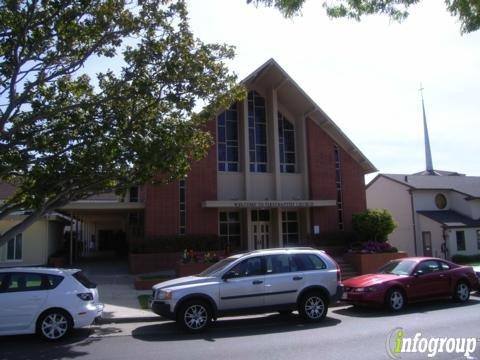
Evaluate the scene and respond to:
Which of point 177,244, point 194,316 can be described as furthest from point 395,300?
point 177,244

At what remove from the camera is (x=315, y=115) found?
1053 inches

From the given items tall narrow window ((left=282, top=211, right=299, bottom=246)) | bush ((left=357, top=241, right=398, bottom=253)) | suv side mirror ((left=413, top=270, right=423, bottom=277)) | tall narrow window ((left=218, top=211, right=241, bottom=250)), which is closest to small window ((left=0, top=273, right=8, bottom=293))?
suv side mirror ((left=413, top=270, right=423, bottom=277))

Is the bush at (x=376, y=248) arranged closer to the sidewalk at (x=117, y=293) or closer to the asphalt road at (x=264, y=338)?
the asphalt road at (x=264, y=338)

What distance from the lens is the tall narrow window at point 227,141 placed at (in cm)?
2527

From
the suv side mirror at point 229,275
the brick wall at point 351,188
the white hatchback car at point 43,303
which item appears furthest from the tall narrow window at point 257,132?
the white hatchback car at point 43,303

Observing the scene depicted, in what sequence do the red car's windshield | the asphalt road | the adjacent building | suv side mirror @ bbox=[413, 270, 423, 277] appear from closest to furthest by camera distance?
the asphalt road, suv side mirror @ bbox=[413, 270, 423, 277], the red car's windshield, the adjacent building

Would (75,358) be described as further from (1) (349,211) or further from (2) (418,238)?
(2) (418,238)

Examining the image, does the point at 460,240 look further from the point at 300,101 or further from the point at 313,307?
the point at 313,307

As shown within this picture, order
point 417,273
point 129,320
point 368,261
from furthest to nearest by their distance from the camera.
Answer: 1. point 368,261
2. point 417,273
3. point 129,320

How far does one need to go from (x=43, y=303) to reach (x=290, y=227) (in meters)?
18.5

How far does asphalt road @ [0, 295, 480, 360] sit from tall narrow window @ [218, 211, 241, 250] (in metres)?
13.4

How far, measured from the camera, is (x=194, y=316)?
9891mm

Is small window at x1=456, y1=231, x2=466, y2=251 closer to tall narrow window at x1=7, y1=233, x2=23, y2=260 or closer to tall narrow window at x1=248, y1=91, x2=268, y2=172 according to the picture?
tall narrow window at x1=248, y1=91, x2=268, y2=172

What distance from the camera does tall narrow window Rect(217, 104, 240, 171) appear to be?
25266 mm
